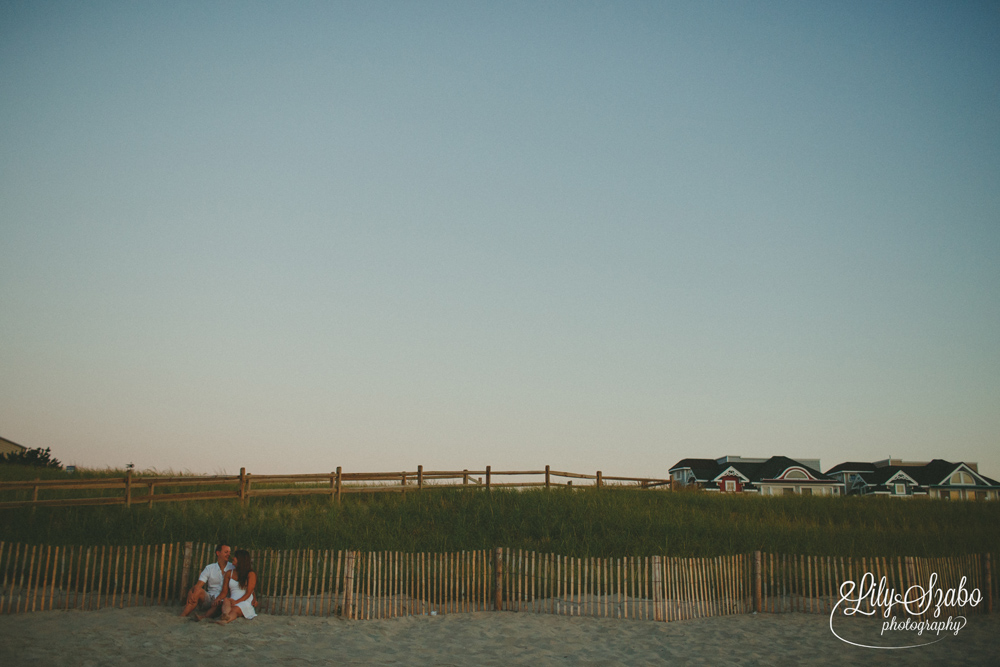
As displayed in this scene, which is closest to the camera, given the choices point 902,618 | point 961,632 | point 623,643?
point 623,643

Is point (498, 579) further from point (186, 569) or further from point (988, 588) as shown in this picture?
point (988, 588)

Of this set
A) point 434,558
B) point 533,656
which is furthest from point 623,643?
point 434,558

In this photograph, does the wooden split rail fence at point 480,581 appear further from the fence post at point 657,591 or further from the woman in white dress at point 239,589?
the woman in white dress at point 239,589

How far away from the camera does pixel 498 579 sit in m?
14.4

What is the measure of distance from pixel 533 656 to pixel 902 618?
852 cm

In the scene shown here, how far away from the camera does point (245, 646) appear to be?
439 inches

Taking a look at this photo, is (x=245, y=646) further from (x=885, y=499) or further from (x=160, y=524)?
(x=885, y=499)

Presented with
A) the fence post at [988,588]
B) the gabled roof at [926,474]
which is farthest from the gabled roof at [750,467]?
the fence post at [988,588]

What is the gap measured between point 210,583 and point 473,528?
8931mm

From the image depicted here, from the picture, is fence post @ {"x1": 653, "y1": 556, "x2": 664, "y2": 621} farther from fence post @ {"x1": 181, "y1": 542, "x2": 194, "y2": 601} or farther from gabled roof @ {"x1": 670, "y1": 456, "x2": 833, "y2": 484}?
gabled roof @ {"x1": 670, "y1": 456, "x2": 833, "y2": 484}

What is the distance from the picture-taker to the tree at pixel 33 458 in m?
40.8

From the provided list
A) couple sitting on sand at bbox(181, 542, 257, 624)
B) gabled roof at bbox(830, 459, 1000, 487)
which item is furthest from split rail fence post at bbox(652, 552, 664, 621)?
gabled roof at bbox(830, 459, 1000, 487)

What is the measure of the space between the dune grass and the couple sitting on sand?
3840 millimetres

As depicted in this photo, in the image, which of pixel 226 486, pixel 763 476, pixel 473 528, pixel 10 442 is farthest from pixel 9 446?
pixel 763 476
